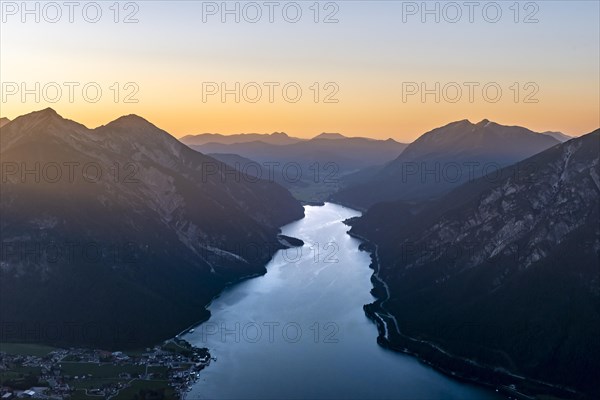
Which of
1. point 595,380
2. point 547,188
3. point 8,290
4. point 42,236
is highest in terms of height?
point 547,188

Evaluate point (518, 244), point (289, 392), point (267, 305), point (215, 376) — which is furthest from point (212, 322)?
point (518, 244)

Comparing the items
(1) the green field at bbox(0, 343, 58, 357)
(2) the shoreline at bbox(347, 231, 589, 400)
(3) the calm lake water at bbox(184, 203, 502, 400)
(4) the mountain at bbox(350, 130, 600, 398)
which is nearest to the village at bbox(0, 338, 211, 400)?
(1) the green field at bbox(0, 343, 58, 357)

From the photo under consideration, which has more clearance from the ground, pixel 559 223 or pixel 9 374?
pixel 559 223

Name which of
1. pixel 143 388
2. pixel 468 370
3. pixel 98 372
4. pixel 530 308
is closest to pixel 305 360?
pixel 468 370

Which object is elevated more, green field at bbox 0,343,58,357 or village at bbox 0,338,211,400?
green field at bbox 0,343,58,357

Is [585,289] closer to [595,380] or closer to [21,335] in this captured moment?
[595,380]

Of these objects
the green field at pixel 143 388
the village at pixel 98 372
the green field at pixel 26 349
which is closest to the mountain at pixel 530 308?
the village at pixel 98 372

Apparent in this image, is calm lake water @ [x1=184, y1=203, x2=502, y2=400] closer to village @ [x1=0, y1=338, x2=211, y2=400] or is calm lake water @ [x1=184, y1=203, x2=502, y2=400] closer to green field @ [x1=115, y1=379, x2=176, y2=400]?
green field @ [x1=115, y1=379, x2=176, y2=400]

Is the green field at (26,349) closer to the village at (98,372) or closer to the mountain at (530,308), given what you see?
the village at (98,372)

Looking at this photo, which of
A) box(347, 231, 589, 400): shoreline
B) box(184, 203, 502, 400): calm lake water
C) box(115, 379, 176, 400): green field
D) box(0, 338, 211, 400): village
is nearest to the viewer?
box(115, 379, 176, 400): green field
